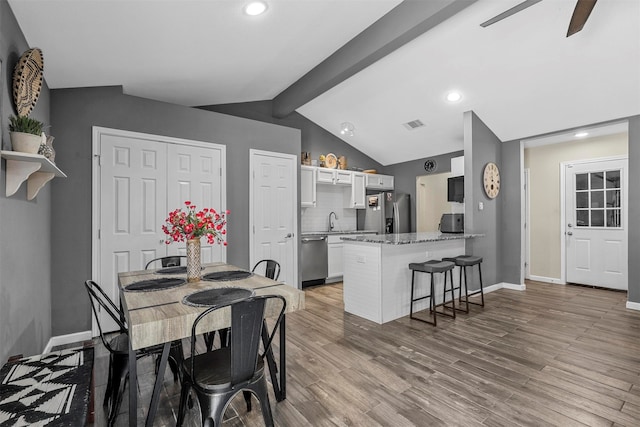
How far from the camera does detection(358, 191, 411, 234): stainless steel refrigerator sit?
6191 millimetres

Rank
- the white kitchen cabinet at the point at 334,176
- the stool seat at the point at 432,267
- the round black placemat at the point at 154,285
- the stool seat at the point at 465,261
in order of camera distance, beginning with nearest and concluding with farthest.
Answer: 1. the round black placemat at the point at 154,285
2. the stool seat at the point at 432,267
3. the stool seat at the point at 465,261
4. the white kitchen cabinet at the point at 334,176

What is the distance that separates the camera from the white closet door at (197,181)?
359 cm

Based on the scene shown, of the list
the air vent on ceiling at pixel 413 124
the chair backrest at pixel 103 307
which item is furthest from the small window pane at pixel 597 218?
the chair backrest at pixel 103 307

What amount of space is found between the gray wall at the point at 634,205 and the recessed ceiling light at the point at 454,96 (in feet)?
6.63

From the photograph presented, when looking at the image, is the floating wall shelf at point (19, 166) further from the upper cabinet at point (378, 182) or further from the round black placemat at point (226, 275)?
the upper cabinet at point (378, 182)

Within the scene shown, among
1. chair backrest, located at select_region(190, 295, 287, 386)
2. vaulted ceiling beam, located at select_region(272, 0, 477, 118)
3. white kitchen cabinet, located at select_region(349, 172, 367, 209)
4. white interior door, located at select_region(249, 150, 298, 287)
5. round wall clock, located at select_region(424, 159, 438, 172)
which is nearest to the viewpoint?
chair backrest, located at select_region(190, 295, 287, 386)

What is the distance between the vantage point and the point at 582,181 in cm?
518

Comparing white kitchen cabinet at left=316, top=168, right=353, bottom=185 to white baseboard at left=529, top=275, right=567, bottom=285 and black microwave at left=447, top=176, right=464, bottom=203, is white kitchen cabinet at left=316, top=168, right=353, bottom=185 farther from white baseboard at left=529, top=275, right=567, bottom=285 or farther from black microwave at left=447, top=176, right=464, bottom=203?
white baseboard at left=529, top=275, right=567, bottom=285

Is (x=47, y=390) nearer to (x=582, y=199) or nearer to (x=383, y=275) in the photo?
(x=383, y=275)

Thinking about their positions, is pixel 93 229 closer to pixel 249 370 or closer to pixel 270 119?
pixel 249 370

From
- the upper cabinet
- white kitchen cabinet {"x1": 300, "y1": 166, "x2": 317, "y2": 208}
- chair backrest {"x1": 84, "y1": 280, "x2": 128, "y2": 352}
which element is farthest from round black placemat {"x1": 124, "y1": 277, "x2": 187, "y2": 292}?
the upper cabinet

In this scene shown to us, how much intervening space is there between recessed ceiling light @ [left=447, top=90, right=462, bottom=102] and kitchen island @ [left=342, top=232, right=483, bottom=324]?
191cm

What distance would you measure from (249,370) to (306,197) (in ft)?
13.4

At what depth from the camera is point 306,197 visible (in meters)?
5.47
